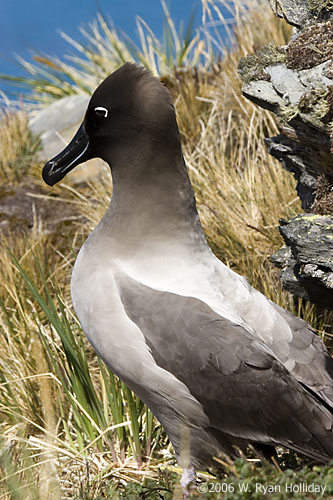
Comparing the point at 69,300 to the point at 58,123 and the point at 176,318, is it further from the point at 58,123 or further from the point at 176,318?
the point at 58,123

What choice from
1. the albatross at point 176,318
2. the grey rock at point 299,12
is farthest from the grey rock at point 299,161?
the albatross at point 176,318

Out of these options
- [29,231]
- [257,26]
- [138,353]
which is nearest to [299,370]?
[138,353]

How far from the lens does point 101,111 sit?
2.83 meters

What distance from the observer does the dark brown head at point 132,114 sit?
2.75 metres

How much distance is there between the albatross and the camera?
245 cm

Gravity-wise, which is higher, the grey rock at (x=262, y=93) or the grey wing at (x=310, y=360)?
the grey rock at (x=262, y=93)

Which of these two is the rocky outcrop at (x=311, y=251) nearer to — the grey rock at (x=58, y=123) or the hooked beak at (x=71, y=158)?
the hooked beak at (x=71, y=158)

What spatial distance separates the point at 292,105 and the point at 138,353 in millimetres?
1509

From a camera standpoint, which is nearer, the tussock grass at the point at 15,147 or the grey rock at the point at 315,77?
the grey rock at the point at 315,77

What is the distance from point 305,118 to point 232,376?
145 centimetres

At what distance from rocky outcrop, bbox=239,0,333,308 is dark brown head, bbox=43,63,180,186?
79 cm

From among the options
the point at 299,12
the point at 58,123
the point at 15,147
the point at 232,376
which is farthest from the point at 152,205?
the point at 58,123

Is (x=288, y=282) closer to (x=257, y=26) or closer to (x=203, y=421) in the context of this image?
(x=203, y=421)

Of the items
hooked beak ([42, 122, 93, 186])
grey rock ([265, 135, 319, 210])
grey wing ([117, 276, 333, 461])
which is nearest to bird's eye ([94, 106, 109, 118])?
hooked beak ([42, 122, 93, 186])
